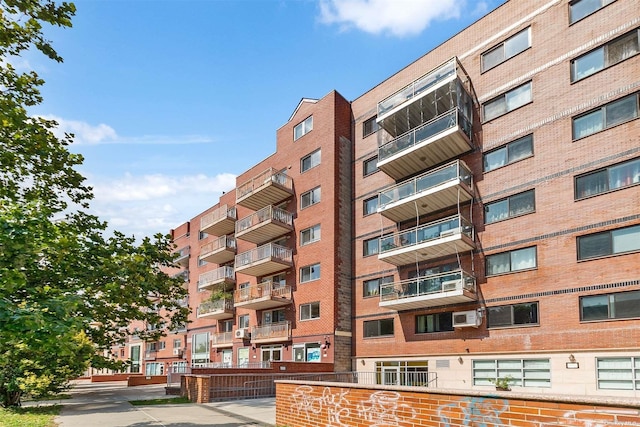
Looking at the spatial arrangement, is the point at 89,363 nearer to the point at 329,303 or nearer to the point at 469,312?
the point at 329,303

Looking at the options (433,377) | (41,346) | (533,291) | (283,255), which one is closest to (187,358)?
(283,255)

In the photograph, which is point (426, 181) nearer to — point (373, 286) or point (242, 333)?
point (373, 286)

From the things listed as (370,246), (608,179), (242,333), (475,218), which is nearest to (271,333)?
(242,333)

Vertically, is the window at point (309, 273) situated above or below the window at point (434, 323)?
above

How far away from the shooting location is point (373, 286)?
25.7 metres

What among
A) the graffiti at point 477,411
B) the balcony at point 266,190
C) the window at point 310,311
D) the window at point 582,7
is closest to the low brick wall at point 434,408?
the graffiti at point 477,411

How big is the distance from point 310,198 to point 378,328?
8832 millimetres

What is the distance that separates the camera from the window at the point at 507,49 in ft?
68.4

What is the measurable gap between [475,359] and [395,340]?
4.47 metres

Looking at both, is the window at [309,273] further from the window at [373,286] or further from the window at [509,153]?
the window at [509,153]

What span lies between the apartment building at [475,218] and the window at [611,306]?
5 cm

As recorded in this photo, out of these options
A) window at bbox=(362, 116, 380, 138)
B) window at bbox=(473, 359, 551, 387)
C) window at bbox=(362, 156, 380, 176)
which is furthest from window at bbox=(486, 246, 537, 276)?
window at bbox=(362, 116, 380, 138)

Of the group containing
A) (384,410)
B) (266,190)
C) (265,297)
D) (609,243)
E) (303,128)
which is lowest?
(384,410)

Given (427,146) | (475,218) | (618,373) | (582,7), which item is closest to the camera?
(618,373)
